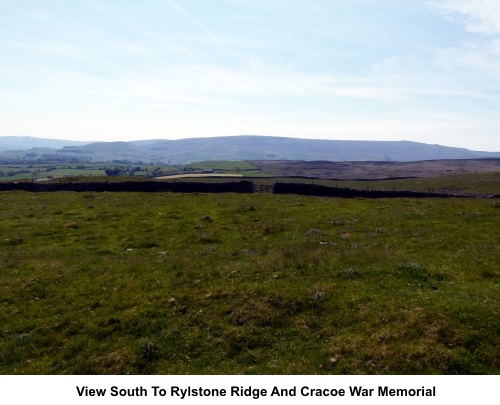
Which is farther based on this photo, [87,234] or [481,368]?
[87,234]

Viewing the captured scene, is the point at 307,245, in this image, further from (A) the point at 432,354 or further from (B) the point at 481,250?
(A) the point at 432,354

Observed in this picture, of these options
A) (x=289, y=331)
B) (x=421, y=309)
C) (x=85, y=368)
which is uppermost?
(x=421, y=309)

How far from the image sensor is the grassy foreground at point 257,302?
12836 mm

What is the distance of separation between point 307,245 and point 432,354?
44.3ft

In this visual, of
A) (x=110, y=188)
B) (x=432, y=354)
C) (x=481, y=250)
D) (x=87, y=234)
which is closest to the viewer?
(x=432, y=354)

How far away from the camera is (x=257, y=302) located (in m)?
16.1

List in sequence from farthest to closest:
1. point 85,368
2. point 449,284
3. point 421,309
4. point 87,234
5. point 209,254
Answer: point 87,234
point 209,254
point 449,284
point 421,309
point 85,368

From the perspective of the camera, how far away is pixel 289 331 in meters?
14.4

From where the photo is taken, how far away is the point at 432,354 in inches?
475

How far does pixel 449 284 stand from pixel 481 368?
219 inches

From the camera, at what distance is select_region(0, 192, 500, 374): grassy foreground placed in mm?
12836

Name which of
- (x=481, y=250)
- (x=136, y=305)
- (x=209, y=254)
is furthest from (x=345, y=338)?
(x=481, y=250)
